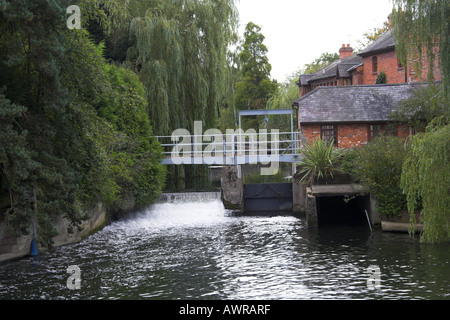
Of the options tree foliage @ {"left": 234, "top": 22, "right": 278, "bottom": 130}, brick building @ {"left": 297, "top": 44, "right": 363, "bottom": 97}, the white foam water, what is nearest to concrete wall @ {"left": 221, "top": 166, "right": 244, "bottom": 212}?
the white foam water

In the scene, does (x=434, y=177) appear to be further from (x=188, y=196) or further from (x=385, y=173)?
(x=188, y=196)

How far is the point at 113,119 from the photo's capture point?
2412cm

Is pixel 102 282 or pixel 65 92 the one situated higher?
pixel 65 92

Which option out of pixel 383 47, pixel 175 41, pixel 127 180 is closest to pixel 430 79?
pixel 127 180

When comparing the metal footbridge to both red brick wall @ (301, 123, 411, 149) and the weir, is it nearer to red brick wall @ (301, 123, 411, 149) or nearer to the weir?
red brick wall @ (301, 123, 411, 149)

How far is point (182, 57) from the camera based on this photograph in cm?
2872

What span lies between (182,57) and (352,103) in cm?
911

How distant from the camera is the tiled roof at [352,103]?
27453 millimetres

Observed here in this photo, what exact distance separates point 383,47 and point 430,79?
2183 centimetres

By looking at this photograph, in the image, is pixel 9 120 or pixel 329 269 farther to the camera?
pixel 329 269

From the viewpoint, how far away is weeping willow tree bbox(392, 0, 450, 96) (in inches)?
574

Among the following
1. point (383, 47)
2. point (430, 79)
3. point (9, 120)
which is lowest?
point (9, 120)

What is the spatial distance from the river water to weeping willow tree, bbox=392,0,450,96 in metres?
5.10
